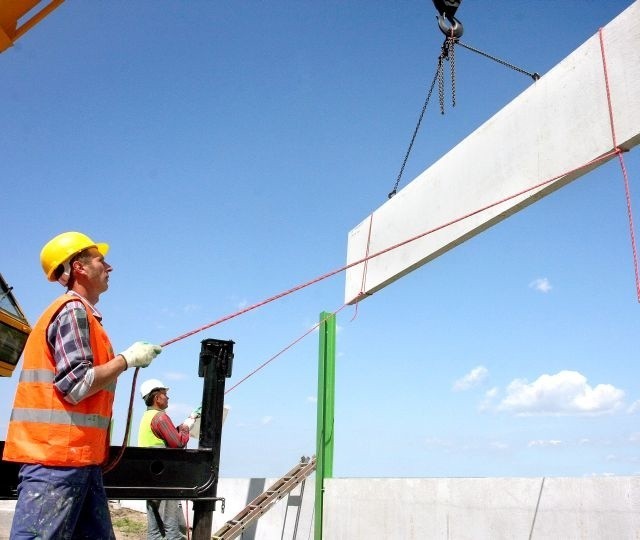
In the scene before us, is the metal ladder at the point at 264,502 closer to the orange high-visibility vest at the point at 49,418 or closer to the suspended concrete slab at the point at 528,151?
the suspended concrete slab at the point at 528,151

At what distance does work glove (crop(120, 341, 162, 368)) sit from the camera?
2287 mm

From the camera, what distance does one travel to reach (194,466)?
9.77 ft

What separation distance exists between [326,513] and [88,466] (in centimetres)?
378

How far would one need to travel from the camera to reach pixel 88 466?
2.17 m

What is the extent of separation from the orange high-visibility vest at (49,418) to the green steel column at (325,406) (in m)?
3.80

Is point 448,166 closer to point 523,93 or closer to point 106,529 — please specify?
point 523,93

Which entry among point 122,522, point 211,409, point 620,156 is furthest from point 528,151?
point 122,522

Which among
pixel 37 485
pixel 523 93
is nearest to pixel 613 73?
pixel 523 93

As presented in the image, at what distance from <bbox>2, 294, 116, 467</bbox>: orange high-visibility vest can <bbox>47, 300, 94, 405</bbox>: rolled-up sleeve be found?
4 centimetres

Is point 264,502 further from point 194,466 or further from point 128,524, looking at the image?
point 194,466

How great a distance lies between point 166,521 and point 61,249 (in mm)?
3751

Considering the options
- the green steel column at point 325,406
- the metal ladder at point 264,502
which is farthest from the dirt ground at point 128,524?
the green steel column at point 325,406

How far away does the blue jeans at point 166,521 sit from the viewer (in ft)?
17.3

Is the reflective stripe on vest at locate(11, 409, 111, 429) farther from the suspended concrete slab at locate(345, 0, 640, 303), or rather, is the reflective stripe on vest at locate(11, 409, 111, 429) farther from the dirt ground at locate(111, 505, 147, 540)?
the dirt ground at locate(111, 505, 147, 540)
